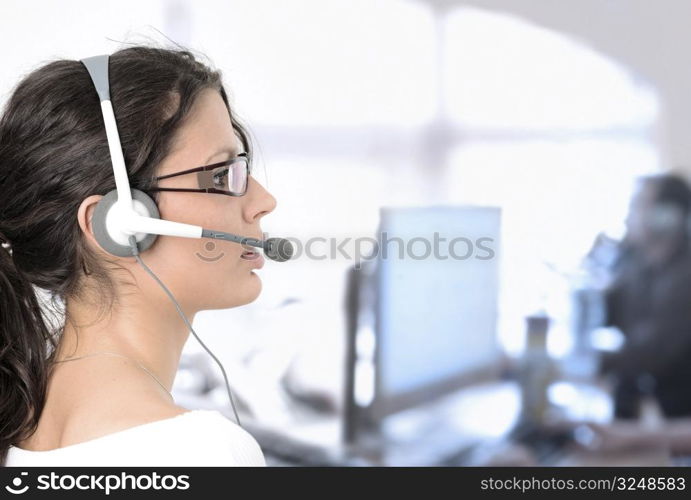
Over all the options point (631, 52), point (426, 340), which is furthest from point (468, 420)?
point (631, 52)

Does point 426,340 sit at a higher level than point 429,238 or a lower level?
lower

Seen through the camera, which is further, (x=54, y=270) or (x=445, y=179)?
(x=445, y=179)

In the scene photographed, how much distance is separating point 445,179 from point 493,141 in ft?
0.94

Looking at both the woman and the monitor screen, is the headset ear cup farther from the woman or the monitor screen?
the monitor screen

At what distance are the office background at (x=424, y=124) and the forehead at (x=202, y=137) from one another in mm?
1926

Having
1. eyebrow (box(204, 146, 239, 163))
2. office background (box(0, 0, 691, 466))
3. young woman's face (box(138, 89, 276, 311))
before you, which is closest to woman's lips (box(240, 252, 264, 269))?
young woman's face (box(138, 89, 276, 311))

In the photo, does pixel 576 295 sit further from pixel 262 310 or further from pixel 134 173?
pixel 134 173

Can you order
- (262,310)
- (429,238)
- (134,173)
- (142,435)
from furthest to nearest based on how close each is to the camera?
(429,238) → (262,310) → (134,173) → (142,435)

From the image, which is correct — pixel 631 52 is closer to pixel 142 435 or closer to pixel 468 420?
pixel 468 420

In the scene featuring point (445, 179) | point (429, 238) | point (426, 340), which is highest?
point (445, 179)

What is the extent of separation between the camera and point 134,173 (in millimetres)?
949

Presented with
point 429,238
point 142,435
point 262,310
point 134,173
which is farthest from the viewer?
point 429,238
